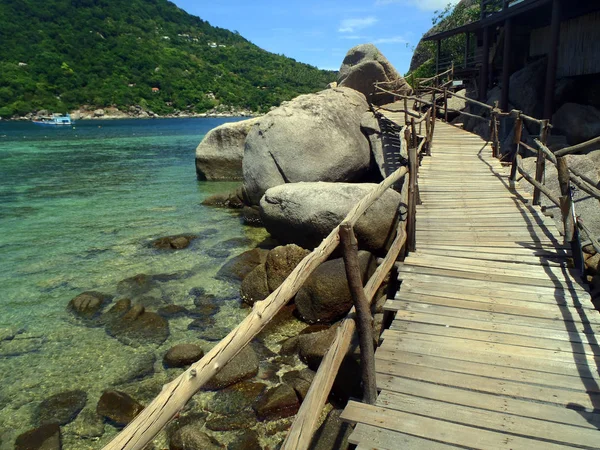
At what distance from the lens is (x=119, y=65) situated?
4119 inches

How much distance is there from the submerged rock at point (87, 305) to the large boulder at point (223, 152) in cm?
1214

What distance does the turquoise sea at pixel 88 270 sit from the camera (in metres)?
5.79

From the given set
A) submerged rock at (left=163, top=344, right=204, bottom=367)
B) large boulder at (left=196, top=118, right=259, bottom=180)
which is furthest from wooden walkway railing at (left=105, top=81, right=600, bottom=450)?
large boulder at (left=196, top=118, right=259, bottom=180)

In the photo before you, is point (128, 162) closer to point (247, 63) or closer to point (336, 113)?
point (336, 113)

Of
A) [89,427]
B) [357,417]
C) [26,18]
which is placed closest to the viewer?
[357,417]

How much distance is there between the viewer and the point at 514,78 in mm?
17438

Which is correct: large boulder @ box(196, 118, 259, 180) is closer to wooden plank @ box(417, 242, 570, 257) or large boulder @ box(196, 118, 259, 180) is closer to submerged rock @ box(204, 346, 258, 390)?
wooden plank @ box(417, 242, 570, 257)

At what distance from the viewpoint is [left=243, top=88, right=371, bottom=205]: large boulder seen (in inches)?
515

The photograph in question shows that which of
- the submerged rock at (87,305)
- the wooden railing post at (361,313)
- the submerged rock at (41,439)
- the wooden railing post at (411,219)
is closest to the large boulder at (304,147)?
the submerged rock at (87,305)

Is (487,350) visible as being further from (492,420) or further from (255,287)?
(255,287)

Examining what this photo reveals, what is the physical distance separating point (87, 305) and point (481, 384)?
258 inches

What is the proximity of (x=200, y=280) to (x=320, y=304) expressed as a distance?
3.00 meters

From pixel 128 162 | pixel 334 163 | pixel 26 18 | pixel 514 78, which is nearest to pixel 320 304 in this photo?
pixel 334 163

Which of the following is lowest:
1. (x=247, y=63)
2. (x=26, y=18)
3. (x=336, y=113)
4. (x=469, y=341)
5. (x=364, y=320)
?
(x=469, y=341)
